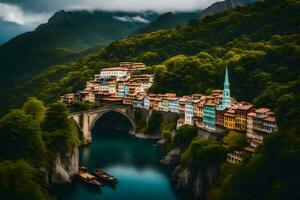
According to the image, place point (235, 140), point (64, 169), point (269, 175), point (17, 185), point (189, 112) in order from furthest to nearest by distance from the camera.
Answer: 1. point (189, 112)
2. point (64, 169)
3. point (235, 140)
4. point (269, 175)
5. point (17, 185)

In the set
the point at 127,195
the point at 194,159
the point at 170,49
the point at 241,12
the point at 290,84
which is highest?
the point at 241,12

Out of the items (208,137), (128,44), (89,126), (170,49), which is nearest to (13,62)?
(128,44)

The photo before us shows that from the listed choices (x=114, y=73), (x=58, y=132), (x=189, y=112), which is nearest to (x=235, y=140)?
(x=189, y=112)

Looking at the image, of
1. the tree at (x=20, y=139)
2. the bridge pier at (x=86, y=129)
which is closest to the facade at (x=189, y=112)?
the bridge pier at (x=86, y=129)

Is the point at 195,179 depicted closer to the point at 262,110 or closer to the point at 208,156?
the point at 208,156

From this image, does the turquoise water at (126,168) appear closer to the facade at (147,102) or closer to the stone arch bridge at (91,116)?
the stone arch bridge at (91,116)

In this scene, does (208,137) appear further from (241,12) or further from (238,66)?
(241,12)
